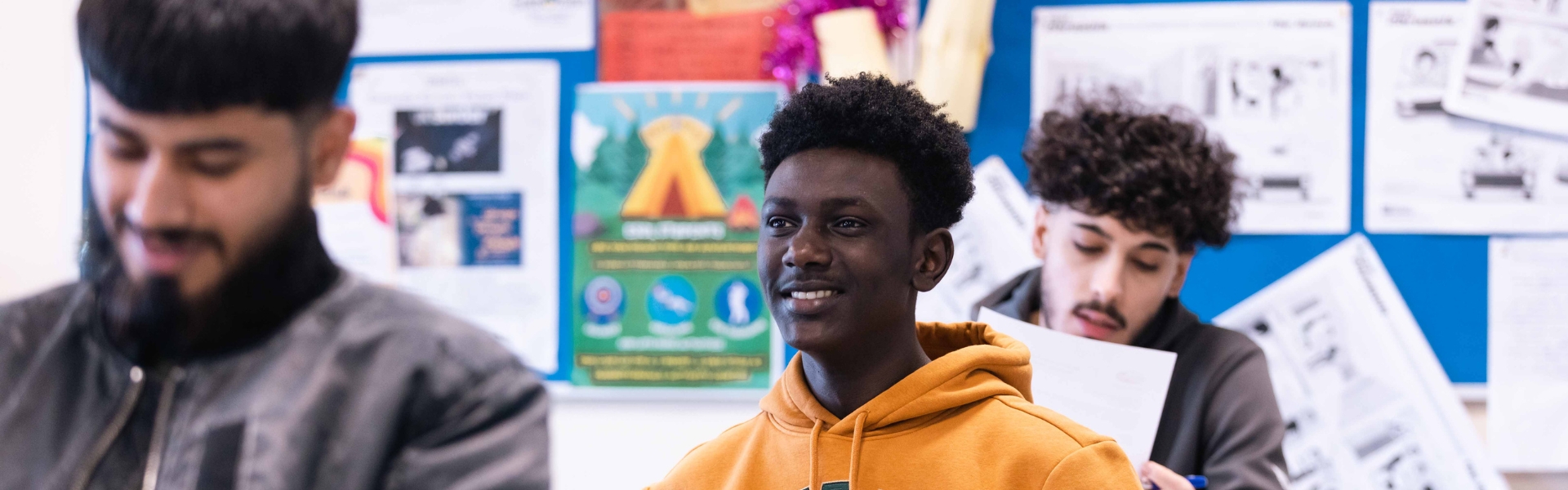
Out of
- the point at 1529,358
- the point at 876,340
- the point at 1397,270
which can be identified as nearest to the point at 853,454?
the point at 876,340

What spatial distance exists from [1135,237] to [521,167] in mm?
1133

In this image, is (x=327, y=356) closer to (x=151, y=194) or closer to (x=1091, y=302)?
(x=151, y=194)

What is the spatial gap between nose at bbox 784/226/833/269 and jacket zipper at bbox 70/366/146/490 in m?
0.56

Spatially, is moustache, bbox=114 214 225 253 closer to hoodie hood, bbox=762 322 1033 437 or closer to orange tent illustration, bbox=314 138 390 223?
hoodie hood, bbox=762 322 1033 437

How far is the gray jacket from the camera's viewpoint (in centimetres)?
49

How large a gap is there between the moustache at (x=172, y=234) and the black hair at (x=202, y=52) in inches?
2.0

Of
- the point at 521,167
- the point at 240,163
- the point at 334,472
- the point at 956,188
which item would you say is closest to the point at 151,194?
the point at 240,163

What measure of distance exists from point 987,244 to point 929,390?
94 centimetres

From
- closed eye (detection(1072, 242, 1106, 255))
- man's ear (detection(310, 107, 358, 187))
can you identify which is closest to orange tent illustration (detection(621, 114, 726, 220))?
closed eye (detection(1072, 242, 1106, 255))

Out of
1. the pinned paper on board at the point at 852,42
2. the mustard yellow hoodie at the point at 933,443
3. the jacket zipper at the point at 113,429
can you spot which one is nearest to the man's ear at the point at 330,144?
the jacket zipper at the point at 113,429

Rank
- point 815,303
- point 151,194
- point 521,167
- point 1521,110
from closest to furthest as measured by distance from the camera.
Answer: point 151,194 → point 815,303 → point 1521,110 → point 521,167

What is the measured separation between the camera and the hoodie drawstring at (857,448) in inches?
39.2

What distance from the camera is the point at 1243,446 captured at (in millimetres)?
1396

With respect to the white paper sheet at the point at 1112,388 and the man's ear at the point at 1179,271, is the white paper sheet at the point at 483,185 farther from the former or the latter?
the man's ear at the point at 1179,271
